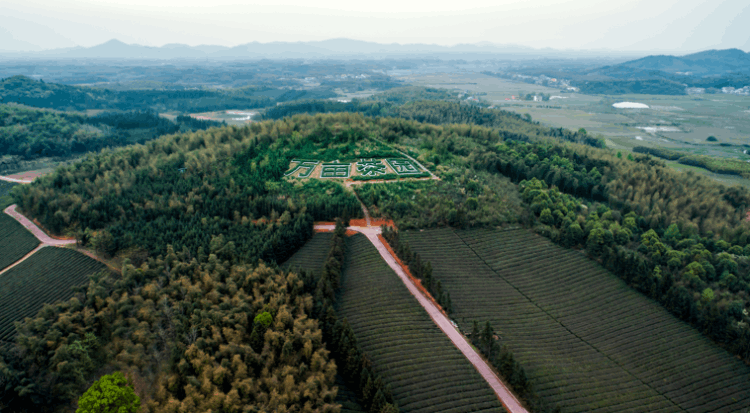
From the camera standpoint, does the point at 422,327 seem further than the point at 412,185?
No

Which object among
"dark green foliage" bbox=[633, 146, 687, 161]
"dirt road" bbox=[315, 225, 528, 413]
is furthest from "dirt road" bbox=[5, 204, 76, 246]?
"dark green foliage" bbox=[633, 146, 687, 161]

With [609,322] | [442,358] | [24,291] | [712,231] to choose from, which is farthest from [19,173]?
[712,231]

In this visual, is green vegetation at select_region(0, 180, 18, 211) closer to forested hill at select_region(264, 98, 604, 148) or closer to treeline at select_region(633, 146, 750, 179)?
forested hill at select_region(264, 98, 604, 148)

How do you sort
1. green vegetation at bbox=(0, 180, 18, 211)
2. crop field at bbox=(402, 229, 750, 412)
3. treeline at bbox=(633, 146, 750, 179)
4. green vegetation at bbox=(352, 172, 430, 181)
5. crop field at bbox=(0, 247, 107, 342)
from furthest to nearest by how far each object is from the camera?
treeline at bbox=(633, 146, 750, 179)
green vegetation at bbox=(352, 172, 430, 181)
green vegetation at bbox=(0, 180, 18, 211)
crop field at bbox=(0, 247, 107, 342)
crop field at bbox=(402, 229, 750, 412)

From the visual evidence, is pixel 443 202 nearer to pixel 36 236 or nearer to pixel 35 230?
pixel 36 236

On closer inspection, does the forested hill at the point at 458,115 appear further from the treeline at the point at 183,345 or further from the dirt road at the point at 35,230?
the dirt road at the point at 35,230

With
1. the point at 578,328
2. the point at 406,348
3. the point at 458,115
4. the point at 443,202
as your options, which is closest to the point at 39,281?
the point at 406,348

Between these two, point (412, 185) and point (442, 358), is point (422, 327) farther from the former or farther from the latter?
point (412, 185)
